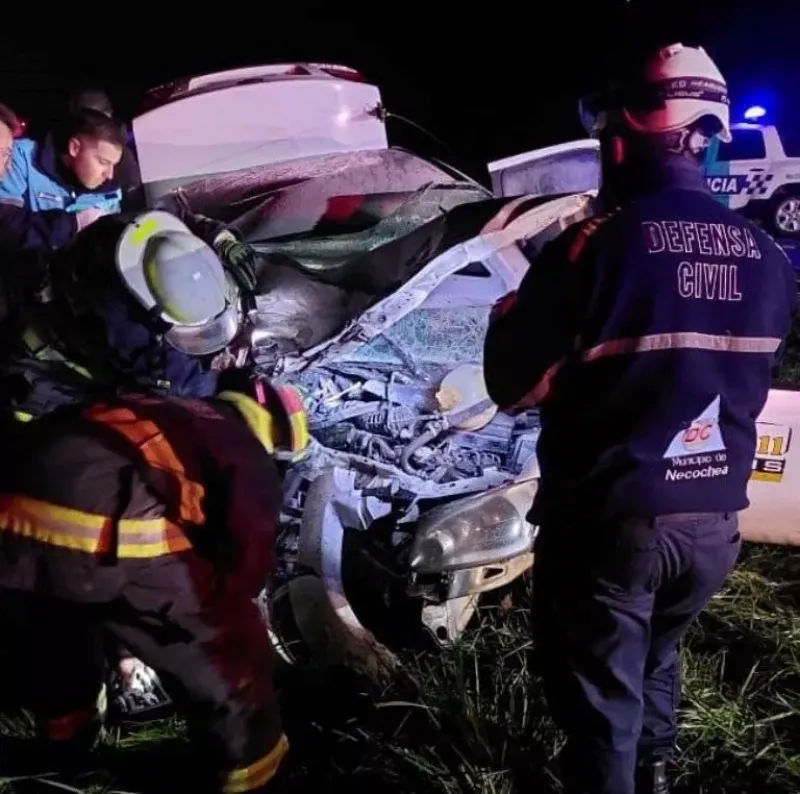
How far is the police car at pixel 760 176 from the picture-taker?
8898 mm

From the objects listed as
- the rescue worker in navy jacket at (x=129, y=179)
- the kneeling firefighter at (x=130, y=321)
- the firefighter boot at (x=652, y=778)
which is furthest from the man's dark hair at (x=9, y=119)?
the firefighter boot at (x=652, y=778)

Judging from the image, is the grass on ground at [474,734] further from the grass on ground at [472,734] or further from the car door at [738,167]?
the car door at [738,167]

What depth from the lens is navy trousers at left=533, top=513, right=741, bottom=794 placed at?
212cm

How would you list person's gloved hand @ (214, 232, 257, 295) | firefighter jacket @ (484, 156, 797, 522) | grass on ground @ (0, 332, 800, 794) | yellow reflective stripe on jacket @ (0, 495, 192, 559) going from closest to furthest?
firefighter jacket @ (484, 156, 797, 522)
yellow reflective stripe on jacket @ (0, 495, 192, 559)
grass on ground @ (0, 332, 800, 794)
person's gloved hand @ (214, 232, 257, 295)

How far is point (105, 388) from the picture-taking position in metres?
2.95

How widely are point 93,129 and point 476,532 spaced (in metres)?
2.81

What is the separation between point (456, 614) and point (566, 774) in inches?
29.6

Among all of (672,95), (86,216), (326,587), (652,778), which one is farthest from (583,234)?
(86,216)

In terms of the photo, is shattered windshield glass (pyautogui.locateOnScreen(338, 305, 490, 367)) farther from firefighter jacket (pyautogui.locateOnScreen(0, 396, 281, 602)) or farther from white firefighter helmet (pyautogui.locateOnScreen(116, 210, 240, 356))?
firefighter jacket (pyautogui.locateOnScreen(0, 396, 281, 602))

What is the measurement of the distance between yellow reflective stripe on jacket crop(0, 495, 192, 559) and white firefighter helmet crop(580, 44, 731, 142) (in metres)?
1.37

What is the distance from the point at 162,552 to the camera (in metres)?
2.22

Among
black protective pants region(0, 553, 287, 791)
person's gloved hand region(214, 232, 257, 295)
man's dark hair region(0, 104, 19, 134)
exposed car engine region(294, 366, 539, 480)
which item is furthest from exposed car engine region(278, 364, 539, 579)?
man's dark hair region(0, 104, 19, 134)

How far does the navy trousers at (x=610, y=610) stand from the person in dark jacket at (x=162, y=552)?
A: 2.25 feet

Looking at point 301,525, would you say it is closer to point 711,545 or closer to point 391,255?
point 391,255
